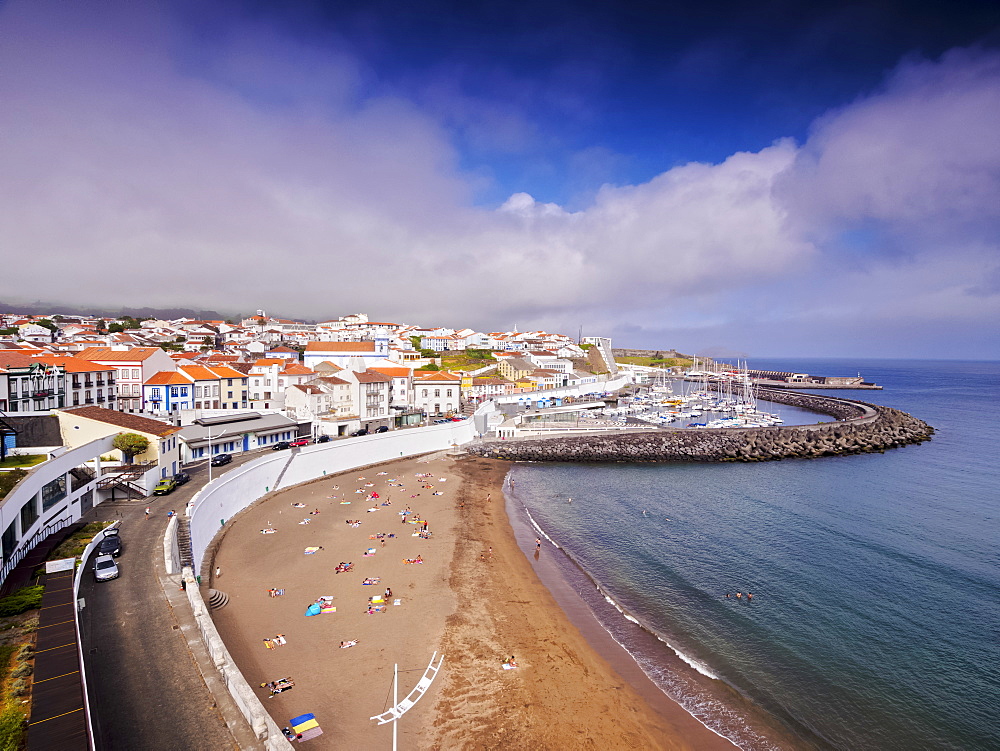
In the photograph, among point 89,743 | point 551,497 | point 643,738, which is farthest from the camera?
point 551,497

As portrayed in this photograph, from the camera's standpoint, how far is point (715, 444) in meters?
53.8

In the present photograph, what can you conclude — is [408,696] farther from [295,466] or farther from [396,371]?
[396,371]

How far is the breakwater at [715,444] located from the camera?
163 ft

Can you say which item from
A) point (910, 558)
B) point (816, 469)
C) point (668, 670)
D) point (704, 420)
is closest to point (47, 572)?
point (668, 670)

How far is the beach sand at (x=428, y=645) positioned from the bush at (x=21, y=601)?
495 centimetres

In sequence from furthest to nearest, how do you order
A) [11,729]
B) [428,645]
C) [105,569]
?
[428,645] → [105,569] → [11,729]

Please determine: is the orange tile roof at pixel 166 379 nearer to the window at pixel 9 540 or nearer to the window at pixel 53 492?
the window at pixel 53 492

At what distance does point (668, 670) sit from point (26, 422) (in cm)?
3347

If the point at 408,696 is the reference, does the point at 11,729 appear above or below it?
above

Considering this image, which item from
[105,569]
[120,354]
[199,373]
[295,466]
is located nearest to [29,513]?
[105,569]

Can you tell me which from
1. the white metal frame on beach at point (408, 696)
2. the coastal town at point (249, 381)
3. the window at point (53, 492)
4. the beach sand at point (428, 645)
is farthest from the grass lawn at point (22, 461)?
the white metal frame on beach at point (408, 696)

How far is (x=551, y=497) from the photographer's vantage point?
36.9 meters

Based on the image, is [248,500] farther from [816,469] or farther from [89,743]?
[816,469]

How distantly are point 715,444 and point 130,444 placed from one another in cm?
5062
